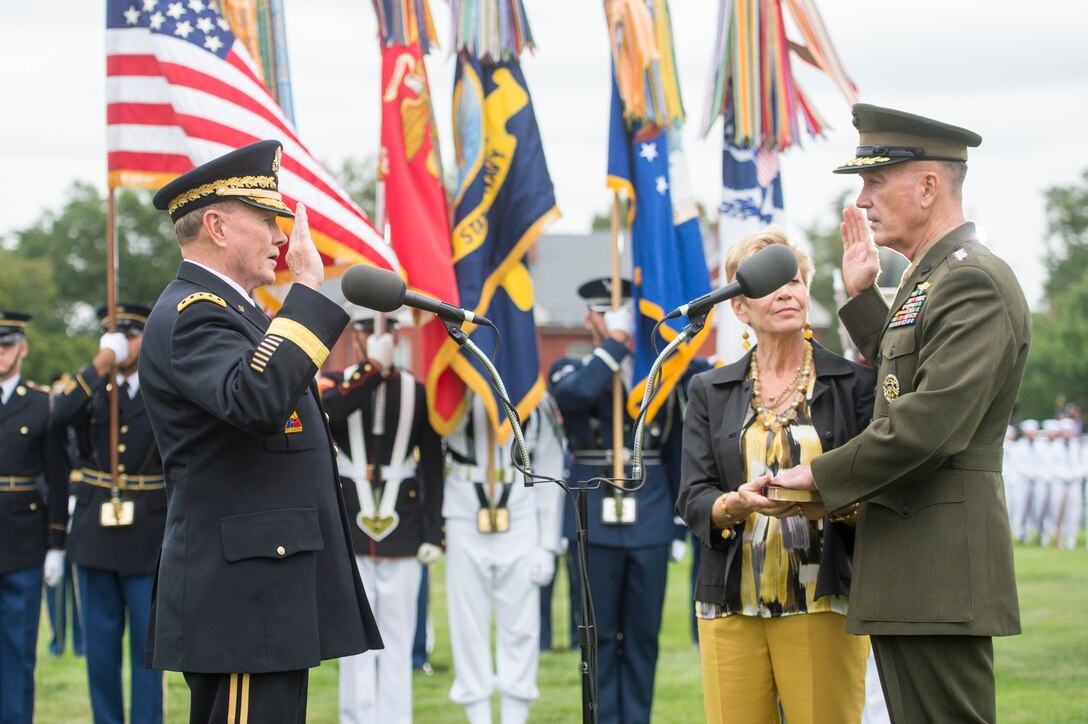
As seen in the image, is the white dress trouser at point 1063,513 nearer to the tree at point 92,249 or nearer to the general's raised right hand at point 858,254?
the general's raised right hand at point 858,254

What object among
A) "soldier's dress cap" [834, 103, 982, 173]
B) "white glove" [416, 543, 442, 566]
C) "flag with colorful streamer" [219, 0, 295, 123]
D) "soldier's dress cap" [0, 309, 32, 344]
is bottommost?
"white glove" [416, 543, 442, 566]

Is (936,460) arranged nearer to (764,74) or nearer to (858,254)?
(858,254)

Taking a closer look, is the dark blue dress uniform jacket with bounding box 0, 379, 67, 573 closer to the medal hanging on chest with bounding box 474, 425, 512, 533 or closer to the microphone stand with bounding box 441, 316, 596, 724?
the medal hanging on chest with bounding box 474, 425, 512, 533

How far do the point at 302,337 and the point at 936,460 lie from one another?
1757 millimetres

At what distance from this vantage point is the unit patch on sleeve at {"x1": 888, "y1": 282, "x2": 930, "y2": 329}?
3.47 metres

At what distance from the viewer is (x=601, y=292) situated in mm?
7137

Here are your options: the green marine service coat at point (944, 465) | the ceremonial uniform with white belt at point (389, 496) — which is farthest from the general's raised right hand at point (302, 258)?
the ceremonial uniform with white belt at point (389, 496)

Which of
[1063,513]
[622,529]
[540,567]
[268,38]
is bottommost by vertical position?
[1063,513]

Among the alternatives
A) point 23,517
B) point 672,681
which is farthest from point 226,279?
point 672,681

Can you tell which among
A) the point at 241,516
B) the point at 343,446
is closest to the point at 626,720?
the point at 343,446

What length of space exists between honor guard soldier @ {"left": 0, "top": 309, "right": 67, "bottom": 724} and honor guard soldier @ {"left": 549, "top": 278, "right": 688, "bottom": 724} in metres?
3.01

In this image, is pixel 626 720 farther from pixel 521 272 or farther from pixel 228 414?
pixel 228 414

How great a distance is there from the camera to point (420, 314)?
20.5 feet

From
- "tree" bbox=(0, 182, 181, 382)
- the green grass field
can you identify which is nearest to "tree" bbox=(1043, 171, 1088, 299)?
"tree" bbox=(0, 182, 181, 382)
